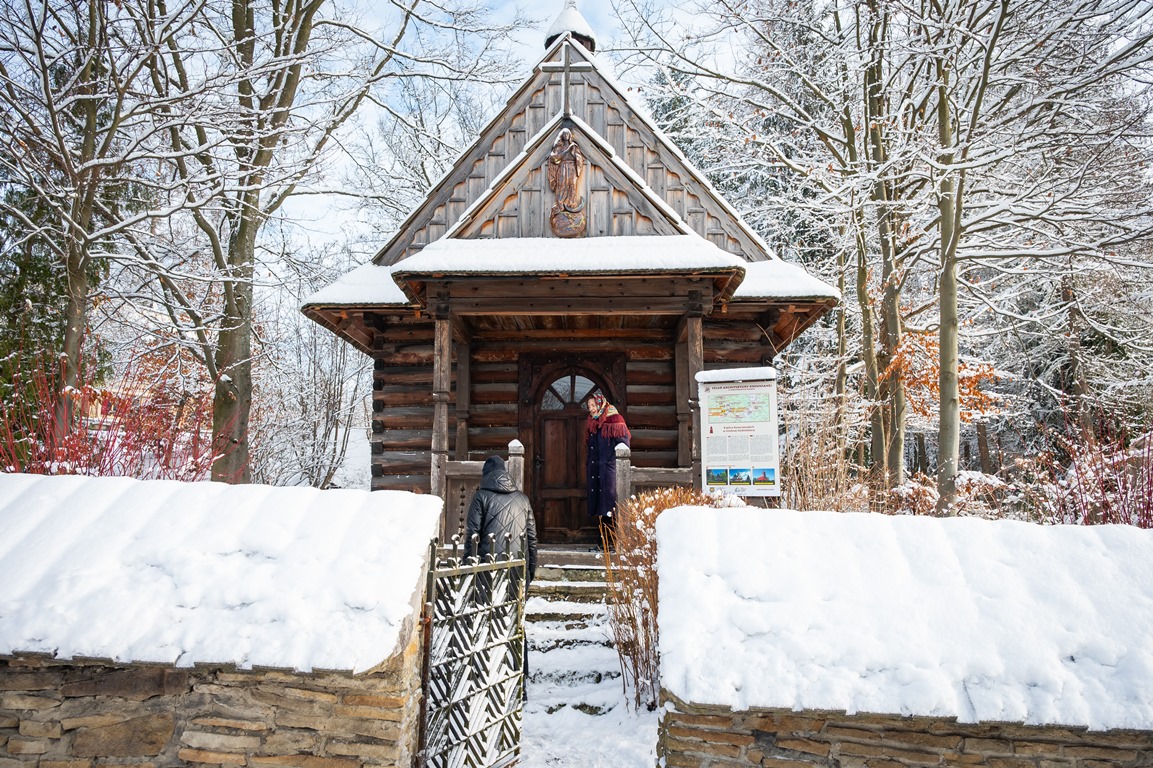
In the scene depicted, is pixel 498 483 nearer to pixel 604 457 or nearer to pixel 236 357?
pixel 604 457

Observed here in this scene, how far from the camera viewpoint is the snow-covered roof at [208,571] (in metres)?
3.62

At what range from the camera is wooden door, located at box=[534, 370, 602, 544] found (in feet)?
37.1

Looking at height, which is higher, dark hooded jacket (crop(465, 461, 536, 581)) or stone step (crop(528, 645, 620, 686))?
dark hooded jacket (crop(465, 461, 536, 581))

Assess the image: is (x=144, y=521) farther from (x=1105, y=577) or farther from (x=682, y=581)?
(x=1105, y=577)

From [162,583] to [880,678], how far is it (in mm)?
3538

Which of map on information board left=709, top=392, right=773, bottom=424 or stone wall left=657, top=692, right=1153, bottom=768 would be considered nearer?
stone wall left=657, top=692, right=1153, bottom=768

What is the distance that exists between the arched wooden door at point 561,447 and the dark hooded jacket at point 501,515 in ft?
15.3

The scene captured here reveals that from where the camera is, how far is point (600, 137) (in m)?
10.6

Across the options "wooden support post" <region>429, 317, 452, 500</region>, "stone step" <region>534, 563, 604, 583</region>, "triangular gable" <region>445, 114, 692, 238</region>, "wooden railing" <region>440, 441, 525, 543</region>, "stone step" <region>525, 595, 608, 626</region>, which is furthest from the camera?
"triangular gable" <region>445, 114, 692, 238</region>

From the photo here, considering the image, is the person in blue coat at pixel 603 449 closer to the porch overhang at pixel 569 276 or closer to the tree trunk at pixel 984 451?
the porch overhang at pixel 569 276

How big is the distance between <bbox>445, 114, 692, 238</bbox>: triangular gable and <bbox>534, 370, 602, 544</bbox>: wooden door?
275 cm

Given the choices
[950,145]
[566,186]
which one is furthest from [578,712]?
[950,145]

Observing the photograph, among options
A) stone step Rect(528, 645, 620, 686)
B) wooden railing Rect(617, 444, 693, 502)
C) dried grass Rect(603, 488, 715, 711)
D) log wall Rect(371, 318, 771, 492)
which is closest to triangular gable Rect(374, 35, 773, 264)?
log wall Rect(371, 318, 771, 492)

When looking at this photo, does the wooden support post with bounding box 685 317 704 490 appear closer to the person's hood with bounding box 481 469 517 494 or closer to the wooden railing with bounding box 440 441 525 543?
the wooden railing with bounding box 440 441 525 543
